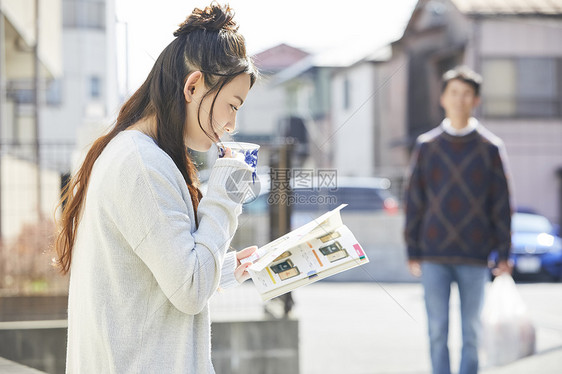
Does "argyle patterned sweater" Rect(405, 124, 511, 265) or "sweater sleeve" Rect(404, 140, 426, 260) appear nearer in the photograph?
"argyle patterned sweater" Rect(405, 124, 511, 265)

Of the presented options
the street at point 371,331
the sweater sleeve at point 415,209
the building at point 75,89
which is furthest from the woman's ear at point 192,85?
the building at point 75,89

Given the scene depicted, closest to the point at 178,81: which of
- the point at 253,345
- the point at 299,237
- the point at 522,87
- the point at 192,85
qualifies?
the point at 192,85

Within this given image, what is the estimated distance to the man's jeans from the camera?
391cm

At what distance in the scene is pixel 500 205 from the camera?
3.98 metres

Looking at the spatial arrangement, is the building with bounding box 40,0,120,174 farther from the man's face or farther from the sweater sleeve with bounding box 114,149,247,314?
the sweater sleeve with bounding box 114,149,247,314

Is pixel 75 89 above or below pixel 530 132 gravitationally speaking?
above

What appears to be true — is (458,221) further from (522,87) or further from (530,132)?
(522,87)

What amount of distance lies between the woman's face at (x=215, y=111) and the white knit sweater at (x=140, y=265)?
12cm

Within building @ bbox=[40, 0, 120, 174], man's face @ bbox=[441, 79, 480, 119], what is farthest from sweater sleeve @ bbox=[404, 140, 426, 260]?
building @ bbox=[40, 0, 120, 174]

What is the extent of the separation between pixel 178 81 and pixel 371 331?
5067 mm

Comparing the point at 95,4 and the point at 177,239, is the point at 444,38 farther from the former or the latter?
the point at 177,239

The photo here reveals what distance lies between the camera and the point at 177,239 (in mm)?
1491

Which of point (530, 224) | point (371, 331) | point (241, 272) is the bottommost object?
point (371, 331)

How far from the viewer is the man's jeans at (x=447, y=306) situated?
391 cm
